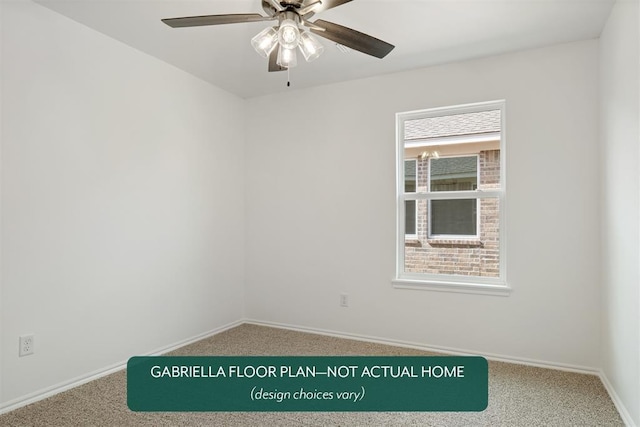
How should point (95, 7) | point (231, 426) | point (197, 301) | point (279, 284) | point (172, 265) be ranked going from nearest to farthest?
point (231, 426) → point (95, 7) → point (172, 265) → point (197, 301) → point (279, 284)

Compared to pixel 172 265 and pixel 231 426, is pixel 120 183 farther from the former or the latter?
pixel 231 426

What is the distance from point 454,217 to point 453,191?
23 centimetres

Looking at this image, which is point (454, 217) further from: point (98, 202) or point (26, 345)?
point (26, 345)

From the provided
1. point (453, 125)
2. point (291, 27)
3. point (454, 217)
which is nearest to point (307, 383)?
point (454, 217)

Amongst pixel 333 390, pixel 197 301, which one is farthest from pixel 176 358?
pixel 333 390

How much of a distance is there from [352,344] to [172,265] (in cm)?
174

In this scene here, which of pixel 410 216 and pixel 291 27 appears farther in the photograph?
pixel 410 216

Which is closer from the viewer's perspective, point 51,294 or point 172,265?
point 51,294

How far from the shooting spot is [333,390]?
8.44 feet

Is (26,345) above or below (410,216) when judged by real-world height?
below

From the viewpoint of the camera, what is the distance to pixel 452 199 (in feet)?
11.4

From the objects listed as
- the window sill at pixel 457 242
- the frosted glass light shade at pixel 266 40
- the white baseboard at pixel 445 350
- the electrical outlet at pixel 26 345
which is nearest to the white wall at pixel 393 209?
the white baseboard at pixel 445 350

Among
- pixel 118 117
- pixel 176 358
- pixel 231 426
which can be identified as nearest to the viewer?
pixel 231 426

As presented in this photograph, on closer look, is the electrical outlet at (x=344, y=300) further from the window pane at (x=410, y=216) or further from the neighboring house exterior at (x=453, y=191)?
the window pane at (x=410, y=216)
